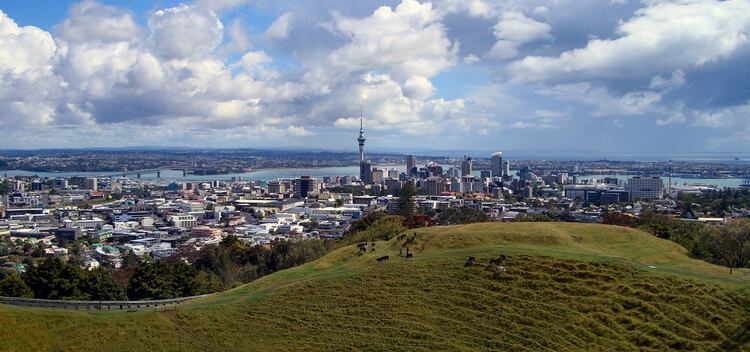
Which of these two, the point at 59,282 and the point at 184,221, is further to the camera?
the point at 184,221

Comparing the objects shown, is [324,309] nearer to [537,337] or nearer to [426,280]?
[426,280]

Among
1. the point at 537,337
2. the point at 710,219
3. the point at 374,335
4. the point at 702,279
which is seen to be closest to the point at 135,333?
the point at 374,335

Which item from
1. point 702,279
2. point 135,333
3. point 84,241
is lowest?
point 84,241

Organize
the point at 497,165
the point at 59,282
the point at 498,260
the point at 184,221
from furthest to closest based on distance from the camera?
1. the point at 497,165
2. the point at 184,221
3. the point at 59,282
4. the point at 498,260

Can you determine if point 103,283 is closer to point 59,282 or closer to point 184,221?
point 59,282

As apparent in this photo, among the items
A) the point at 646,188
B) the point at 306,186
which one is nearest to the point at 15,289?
the point at 306,186

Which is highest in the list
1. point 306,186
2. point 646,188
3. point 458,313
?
point 458,313

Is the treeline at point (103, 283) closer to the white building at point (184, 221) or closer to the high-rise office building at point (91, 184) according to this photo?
the white building at point (184, 221)

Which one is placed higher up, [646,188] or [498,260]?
[498,260]

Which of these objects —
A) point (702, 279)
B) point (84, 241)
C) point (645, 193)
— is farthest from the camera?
point (645, 193)
